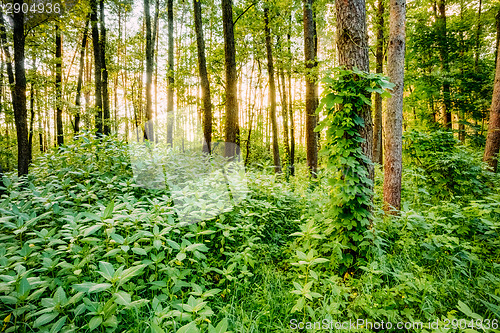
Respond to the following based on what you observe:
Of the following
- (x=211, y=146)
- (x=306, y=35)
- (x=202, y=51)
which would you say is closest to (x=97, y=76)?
(x=202, y=51)

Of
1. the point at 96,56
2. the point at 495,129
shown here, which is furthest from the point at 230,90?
the point at 495,129

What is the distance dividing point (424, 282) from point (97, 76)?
44.7 feet

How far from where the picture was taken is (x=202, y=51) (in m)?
8.09

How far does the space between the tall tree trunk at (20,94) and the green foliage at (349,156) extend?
660 cm

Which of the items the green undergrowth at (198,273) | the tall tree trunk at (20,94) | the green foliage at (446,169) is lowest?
the green undergrowth at (198,273)

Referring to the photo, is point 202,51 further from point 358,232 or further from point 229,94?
point 358,232

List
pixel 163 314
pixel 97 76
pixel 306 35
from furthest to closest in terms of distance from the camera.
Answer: pixel 97 76
pixel 306 35
pixel 163 314

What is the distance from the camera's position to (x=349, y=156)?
9.48 feet

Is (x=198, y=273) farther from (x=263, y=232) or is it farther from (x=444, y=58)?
(x=444, y=58)

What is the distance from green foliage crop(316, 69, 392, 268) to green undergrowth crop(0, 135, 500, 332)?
222 mm

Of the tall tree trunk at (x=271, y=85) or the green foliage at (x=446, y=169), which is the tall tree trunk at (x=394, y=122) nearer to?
the green foliage at (x=446, y=169)

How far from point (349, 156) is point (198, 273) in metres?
2.46

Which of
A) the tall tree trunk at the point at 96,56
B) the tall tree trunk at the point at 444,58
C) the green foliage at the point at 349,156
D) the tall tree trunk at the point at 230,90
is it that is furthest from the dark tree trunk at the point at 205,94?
the tall tree trunk at the point at 444,58

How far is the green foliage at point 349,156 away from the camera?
2.79 meters
